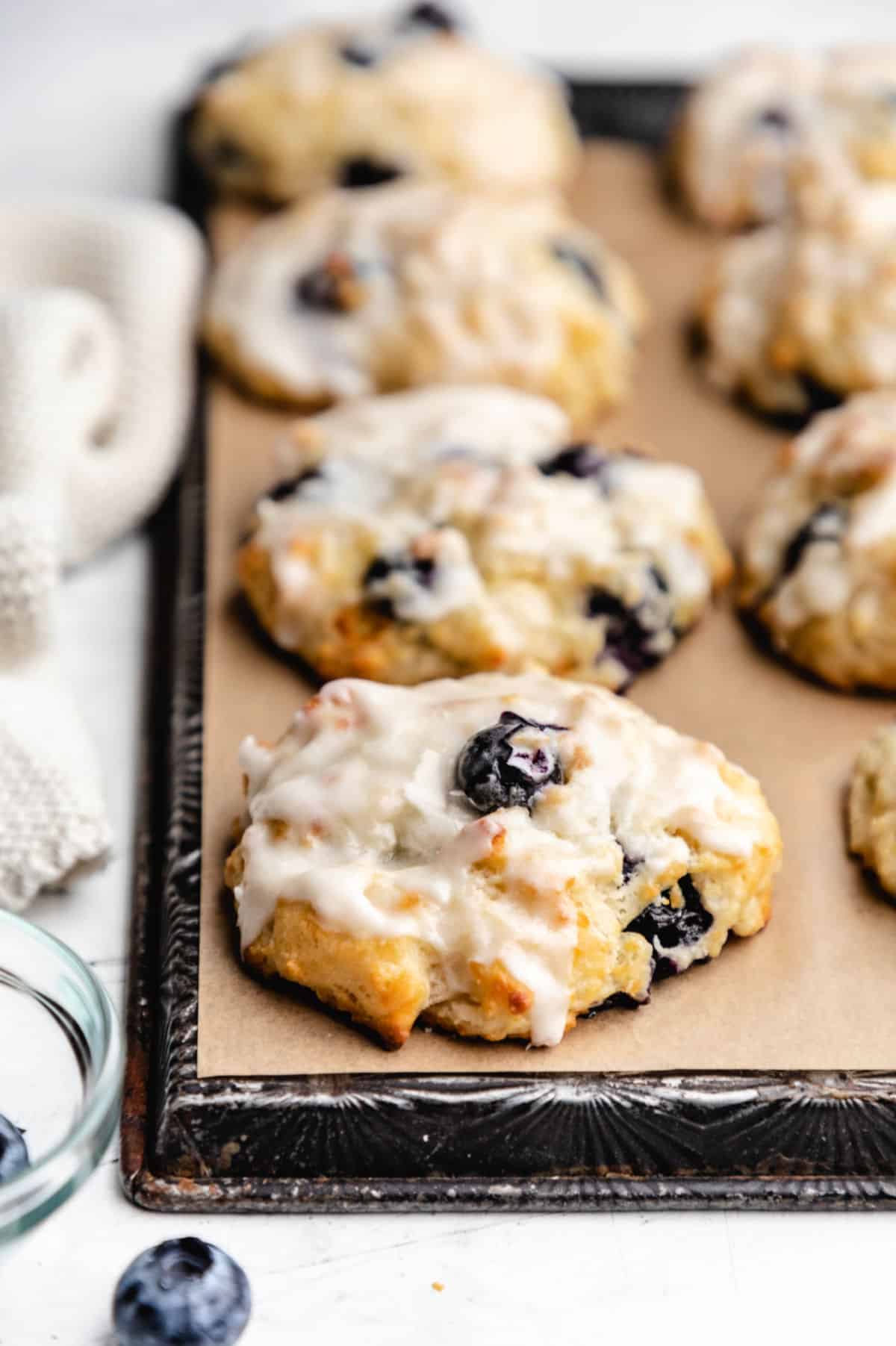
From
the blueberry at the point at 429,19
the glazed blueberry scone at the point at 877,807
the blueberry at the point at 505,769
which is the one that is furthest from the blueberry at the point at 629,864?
the blueberry at the point at 429,19

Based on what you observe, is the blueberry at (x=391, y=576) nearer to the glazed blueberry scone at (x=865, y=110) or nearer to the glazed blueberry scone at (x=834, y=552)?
the glazed blueberry scone at (x=834, y=552)

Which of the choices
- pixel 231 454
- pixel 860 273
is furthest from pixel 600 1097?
pixel 860 273

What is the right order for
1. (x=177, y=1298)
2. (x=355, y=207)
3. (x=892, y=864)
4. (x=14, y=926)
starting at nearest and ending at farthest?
(x=177, y=1298) → (x=14, y=926) → (x=892, y=864) → (x=355, y=207)

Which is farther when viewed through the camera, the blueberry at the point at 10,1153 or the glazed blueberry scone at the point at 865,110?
the glazed blueberry scone at the point at 865,110

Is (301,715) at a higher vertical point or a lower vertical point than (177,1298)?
higher

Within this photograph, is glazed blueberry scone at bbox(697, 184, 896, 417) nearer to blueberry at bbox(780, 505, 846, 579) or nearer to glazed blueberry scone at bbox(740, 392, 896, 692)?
glazed blueberry scone at bbox(740, 392, 896, 692)

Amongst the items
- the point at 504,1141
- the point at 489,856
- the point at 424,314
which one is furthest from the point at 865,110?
the point at 504,1141

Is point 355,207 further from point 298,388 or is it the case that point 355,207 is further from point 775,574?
point 775,574
